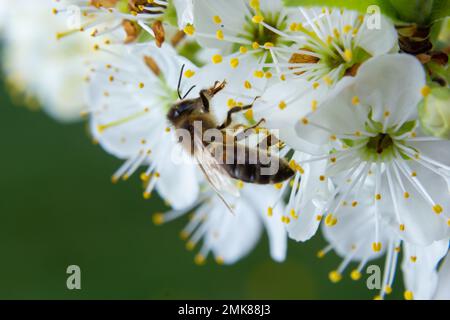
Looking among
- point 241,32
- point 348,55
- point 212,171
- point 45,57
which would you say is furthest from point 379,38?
point 45,57

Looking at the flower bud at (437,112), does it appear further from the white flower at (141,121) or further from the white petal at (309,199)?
the white flower at (141,121)

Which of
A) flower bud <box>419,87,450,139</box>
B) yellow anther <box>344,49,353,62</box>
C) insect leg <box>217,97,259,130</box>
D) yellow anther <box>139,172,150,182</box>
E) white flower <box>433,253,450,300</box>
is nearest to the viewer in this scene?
flower bud <box>419,87,450,139</box>

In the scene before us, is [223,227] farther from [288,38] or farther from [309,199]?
[288,38]

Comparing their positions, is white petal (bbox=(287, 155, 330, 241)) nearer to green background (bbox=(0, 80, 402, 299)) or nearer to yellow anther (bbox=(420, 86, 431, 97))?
yellow anther (bbox=(420, 86, 431, 97))

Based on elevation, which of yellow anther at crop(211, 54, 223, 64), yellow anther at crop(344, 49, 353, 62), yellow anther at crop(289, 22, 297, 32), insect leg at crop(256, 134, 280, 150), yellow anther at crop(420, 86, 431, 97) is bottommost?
insect leg at crop(256, 134, 280, 150)

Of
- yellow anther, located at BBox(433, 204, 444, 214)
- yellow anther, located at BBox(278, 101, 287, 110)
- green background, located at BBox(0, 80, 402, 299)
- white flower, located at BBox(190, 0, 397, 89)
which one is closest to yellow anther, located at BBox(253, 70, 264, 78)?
white flower, located at BBox(190, 0, 397, 89)

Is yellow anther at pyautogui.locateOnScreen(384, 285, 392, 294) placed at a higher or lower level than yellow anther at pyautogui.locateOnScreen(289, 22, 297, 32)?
lower

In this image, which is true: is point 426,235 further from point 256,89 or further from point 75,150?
point 75,150
